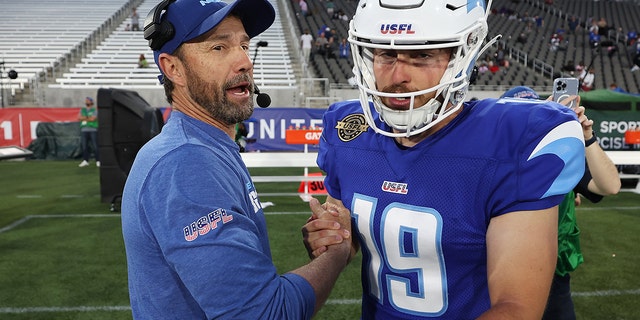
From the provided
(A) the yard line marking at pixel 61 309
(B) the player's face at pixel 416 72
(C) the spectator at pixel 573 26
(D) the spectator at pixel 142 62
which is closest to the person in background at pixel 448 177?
(B) the player's face at pixel 416 72

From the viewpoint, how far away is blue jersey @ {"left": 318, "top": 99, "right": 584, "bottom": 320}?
4.48 feet

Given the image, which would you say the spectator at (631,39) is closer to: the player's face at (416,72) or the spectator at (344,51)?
the spectator at (344,51)

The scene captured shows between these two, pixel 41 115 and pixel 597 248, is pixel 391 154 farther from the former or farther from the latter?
pixel 41 115

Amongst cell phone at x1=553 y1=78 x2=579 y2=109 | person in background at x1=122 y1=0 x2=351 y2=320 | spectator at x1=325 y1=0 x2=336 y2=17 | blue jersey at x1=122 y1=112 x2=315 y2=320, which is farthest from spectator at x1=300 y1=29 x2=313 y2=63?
blue jersey at x1=122 y1=112 x2=315 y2=320

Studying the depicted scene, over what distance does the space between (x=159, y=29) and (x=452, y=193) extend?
95 centimetres

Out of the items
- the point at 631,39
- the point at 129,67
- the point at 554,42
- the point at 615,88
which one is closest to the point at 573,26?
the point at 631,39

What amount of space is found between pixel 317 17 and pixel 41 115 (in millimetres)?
14223

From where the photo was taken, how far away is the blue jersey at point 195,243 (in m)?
1.22

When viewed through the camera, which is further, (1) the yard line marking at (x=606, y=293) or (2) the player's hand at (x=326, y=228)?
(1) the yard line marking at (x=606, y=293)

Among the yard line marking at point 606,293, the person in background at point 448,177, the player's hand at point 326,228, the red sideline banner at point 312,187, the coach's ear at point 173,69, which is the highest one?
the coach's ear at point 173,69

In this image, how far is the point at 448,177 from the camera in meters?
1.48

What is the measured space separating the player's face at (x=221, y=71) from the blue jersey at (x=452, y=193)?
0.41 meters

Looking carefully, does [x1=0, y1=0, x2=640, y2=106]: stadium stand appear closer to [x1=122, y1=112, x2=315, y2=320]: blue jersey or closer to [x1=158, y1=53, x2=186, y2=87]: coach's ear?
[x1=158, y1=53, x2=186, y2=87]: coach's ear

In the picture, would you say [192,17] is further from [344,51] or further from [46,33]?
[46,33]
